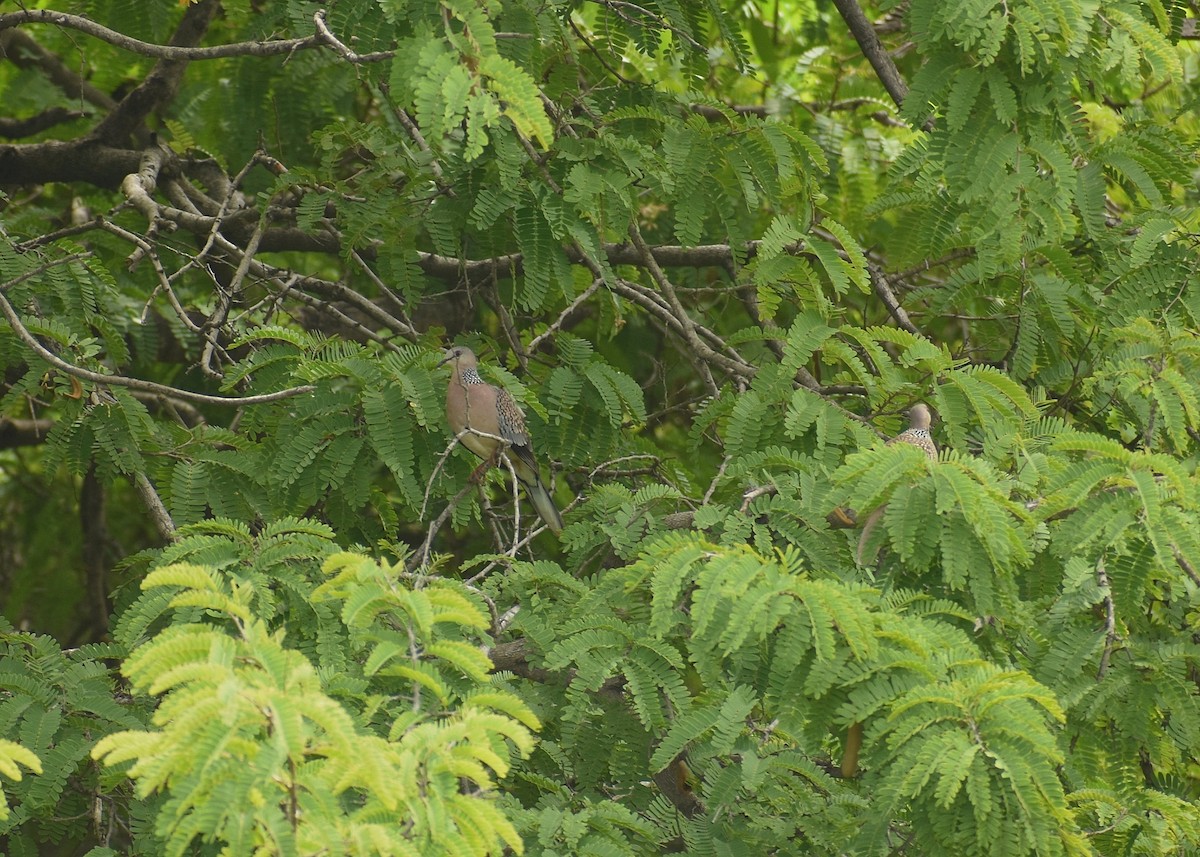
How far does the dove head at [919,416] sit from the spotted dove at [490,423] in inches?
58.0

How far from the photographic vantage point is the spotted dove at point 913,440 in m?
3.59

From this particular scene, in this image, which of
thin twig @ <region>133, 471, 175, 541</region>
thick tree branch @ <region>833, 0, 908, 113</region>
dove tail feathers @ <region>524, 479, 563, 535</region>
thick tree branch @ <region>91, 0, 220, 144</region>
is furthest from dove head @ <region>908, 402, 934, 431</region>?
thick tree branch @ <region>91, 0, 220, 144</region>

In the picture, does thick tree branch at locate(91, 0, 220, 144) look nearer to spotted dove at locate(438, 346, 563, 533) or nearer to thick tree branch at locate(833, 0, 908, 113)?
spotted dove at locate(438, 346, 563, 533)

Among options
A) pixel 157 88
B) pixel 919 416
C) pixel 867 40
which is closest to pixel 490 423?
pixel 919 416

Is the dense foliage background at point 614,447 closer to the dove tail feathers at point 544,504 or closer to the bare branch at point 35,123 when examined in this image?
the bare branch at point 35,123

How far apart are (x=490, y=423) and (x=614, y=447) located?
1.72 ft

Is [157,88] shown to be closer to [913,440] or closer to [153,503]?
[153,503]

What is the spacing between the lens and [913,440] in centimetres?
434

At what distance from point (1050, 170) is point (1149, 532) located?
1.69 m

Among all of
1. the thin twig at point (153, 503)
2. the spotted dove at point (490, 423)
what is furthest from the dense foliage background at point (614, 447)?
the spotted dove at point (490, 423)

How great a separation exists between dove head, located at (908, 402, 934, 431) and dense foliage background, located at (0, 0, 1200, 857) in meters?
0.04

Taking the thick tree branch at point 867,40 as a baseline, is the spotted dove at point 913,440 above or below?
below

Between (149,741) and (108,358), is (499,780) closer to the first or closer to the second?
(149,741)

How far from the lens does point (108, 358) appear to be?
17.8ft
